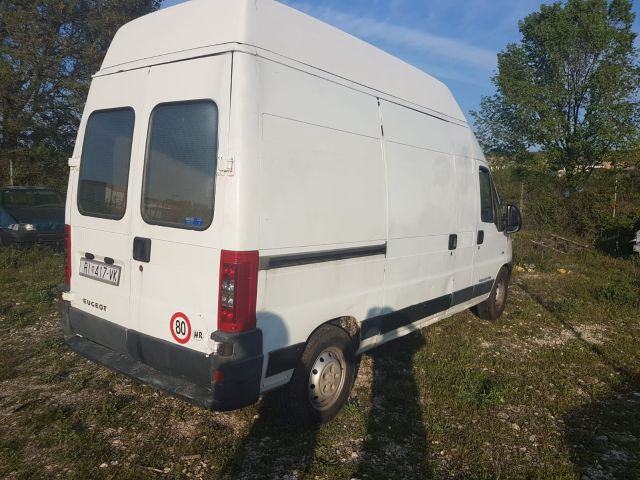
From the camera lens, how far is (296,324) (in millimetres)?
3258

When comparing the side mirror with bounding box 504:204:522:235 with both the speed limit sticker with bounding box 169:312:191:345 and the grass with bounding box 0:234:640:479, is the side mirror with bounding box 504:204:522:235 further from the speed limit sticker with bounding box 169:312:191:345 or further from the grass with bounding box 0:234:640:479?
the speed limit sticker with bounding box 169:312:191:345

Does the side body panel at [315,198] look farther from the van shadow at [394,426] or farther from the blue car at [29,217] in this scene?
the blue car at [29,217]

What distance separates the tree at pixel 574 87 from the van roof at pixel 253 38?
67.7ft

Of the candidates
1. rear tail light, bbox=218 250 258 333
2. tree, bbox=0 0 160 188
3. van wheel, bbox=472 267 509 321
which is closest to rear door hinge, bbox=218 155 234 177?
rear tail light, bbox=218 250 258 333

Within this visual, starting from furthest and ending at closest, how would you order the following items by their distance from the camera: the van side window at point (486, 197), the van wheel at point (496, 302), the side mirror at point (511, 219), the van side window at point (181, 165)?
the van wheel at point (496, 302), the side mirror at point (511, 219), the van side window at point (486, 197), the van side window at point (181, 165)

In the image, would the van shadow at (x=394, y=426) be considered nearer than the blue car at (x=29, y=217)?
Yes

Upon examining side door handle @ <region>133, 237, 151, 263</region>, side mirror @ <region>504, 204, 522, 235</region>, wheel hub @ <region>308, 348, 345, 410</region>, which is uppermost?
side mirror @ <region>504, 204, 522, 235</region>

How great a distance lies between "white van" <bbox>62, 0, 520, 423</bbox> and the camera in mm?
2889

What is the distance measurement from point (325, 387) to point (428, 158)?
2.32 meters

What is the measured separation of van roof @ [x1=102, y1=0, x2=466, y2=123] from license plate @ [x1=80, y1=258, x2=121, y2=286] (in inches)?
57.0

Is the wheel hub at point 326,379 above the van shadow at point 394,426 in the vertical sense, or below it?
above

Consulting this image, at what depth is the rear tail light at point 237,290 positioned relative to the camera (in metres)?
2.83

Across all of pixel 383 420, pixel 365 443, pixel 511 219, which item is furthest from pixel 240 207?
pixel 511 219

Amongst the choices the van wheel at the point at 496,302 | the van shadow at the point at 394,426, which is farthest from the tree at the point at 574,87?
the van shadow at the point at 394,426
